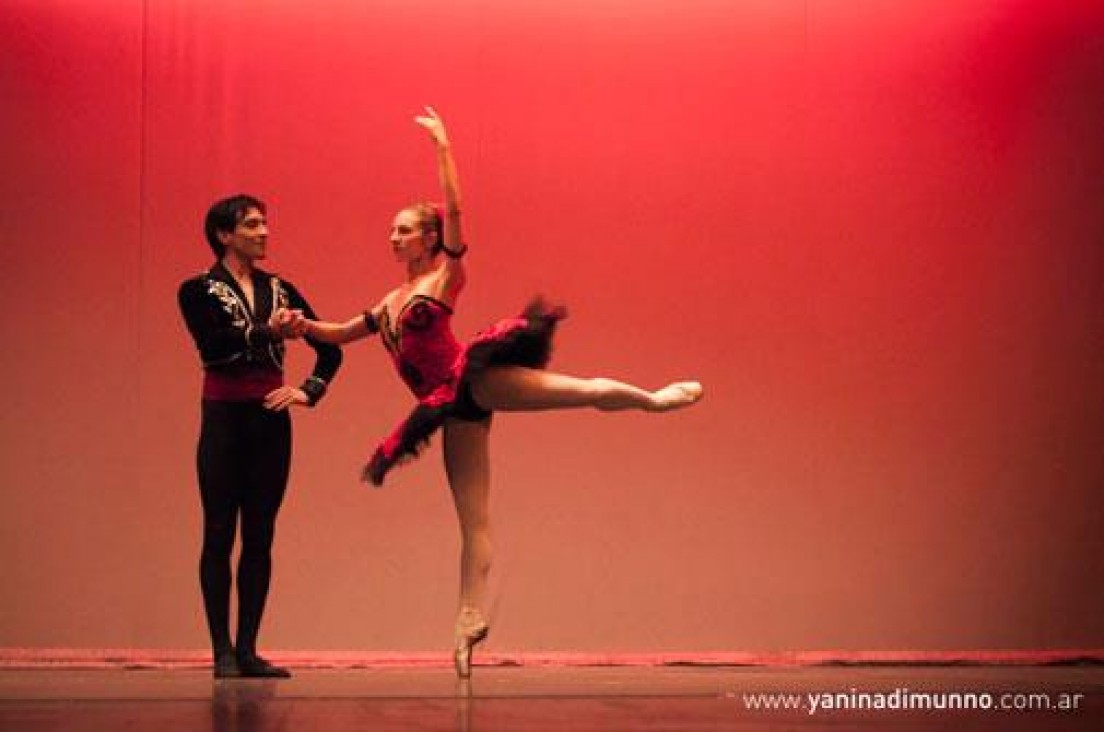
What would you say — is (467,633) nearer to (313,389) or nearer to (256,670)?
(256,670)

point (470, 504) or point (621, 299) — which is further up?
point (621, 299)

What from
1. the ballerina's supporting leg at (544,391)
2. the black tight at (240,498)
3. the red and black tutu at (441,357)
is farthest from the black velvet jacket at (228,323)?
the ballerina's supporting leg at (544,391)

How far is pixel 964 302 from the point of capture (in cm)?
657

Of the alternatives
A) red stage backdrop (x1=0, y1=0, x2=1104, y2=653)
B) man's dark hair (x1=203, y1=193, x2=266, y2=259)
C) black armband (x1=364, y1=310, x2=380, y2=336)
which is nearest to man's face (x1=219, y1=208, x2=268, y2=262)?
man's dark hair (x1=203, y1=193, x2=266, y2=259)

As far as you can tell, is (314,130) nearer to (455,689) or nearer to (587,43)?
(587,43)

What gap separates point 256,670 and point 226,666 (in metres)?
0.09

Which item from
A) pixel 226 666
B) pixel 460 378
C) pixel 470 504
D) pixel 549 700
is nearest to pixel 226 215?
pixel 460 378

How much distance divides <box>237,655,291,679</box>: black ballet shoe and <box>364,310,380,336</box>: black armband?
3.17ft

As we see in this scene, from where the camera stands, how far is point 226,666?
511 centimetres

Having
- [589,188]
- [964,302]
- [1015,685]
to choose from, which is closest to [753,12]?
[589,188]

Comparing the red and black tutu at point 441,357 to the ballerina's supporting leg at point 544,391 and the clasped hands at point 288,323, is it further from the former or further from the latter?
the clasped hands at point 288,323

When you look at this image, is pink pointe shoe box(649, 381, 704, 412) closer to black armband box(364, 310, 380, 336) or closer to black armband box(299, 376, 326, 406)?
black armband box(364, 310, 380, 336)

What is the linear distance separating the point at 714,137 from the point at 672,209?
30 centimetres

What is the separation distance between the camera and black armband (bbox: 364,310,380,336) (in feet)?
16.7
